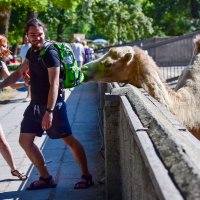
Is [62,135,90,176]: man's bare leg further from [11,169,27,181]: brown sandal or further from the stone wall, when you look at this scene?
[11,169,27,181]: brown sandal

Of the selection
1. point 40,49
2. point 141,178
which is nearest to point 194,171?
point 141,178

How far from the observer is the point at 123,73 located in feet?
24.0

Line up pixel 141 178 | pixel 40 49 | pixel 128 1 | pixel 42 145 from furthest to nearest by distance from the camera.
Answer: pixel 128 1, pixel 42 145, pixel 40 49, pixel 141 178

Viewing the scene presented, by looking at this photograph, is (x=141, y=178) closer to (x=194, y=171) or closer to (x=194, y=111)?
(x=194, y=171)

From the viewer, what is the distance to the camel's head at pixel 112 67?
7.24m

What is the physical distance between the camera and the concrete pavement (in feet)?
21.0

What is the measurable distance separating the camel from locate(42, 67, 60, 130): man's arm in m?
1.30

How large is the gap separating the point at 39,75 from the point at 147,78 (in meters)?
1.49

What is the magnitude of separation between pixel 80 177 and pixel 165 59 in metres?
19.5

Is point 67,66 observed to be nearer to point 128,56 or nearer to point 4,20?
point 128,56

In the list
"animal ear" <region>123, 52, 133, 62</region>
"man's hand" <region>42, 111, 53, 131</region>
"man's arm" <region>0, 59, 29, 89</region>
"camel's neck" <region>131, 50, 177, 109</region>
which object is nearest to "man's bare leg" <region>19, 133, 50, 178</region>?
"man's hand" <region>42, 111, 53, 131</region>

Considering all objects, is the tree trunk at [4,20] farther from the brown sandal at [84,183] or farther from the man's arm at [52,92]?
the man's arm at [52,92]

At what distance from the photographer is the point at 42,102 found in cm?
624

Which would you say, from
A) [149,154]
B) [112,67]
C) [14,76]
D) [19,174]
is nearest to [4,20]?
[112,67]
